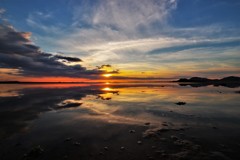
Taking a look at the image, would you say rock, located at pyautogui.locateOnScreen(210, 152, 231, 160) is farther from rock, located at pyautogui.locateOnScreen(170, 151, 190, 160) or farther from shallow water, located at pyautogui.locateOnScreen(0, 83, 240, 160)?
rock, located at pyautogui.locateOnScreen(170, 151, 190, 160)

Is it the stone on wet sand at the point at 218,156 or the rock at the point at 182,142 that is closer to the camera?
the stone on wet sand at the point at 218,156

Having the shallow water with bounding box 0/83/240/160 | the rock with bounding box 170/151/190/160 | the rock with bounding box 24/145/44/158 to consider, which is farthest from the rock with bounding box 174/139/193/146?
the rock with bounding box 24/145/44/158

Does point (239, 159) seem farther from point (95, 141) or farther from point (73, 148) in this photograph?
point (73, 148)

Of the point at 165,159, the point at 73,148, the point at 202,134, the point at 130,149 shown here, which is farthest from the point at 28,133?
the point at 202,134

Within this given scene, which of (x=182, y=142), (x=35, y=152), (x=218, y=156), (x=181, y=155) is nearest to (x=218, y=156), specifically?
(x=218, y=156)

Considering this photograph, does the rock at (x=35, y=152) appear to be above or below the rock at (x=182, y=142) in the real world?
below

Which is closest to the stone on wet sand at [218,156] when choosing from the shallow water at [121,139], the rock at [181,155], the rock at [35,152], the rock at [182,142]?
the shallow water at [121,139]

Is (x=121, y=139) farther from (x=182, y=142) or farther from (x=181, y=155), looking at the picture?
(x=181, y=155)

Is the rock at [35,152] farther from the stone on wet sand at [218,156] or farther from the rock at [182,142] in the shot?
the stone on wet sand at [218,156]

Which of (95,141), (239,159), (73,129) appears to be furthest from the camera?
(73,129)

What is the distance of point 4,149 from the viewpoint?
920 centimetres

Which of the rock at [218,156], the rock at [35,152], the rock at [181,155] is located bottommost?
A: the rock at [35,152]

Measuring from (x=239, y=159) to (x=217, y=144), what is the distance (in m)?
1.77

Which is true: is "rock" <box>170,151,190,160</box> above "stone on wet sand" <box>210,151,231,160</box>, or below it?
below
